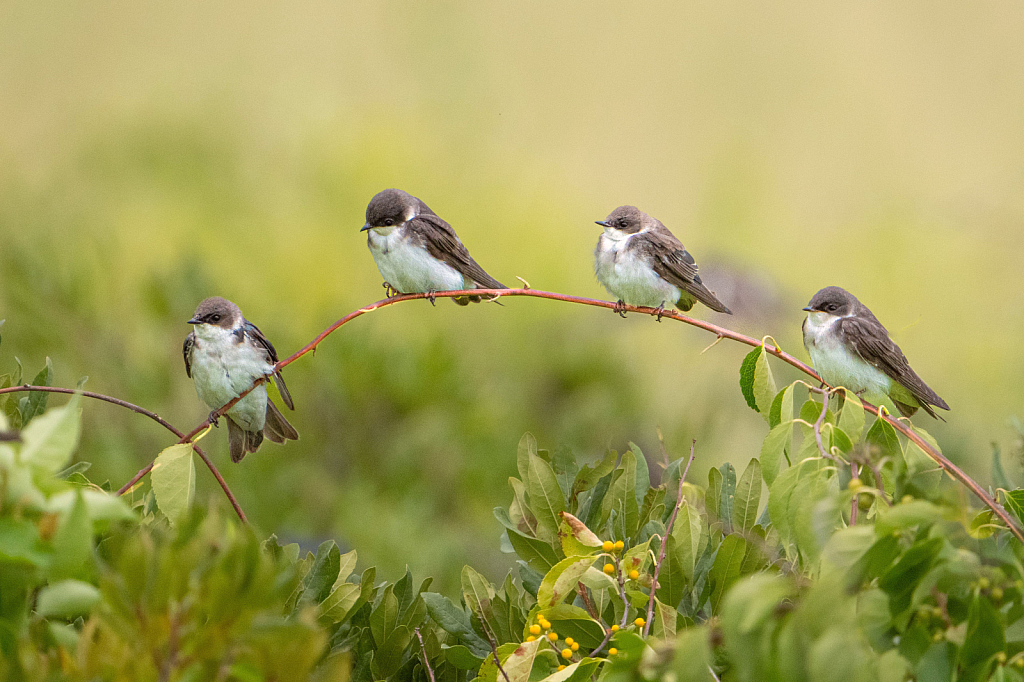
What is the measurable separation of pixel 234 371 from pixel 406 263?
707 millimetres

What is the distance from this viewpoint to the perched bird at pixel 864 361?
6.27 feet

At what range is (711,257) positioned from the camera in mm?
7242

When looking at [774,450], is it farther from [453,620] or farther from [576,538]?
[453,620]

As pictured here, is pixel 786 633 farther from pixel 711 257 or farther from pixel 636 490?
pixel 711 257

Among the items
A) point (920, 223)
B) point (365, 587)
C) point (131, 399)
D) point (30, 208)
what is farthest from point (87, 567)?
point (920, 223)

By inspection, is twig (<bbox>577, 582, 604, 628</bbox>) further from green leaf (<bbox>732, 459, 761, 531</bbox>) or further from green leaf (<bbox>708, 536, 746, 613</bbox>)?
green leaf (<bbox>732, 459, 761, 531</bbox>)

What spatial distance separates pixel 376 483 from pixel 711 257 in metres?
3.74

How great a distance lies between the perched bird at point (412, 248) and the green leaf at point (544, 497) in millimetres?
1284

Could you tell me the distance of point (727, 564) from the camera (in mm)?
1338

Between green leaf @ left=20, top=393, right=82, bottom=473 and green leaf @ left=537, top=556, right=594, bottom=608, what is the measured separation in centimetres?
67

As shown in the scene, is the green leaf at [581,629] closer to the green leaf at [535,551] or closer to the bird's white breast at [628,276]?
the green leaf at [535,551]

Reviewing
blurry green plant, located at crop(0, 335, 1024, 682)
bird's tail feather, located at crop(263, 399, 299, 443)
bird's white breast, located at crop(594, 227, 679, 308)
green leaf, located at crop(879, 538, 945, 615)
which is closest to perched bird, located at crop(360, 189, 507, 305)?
bird's white breast, located at crop(594, 227, 679, 308)

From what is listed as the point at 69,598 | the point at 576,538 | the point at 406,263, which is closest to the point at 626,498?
the point at 576,538

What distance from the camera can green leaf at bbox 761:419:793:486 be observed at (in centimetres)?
112
